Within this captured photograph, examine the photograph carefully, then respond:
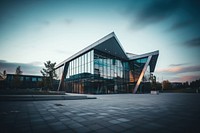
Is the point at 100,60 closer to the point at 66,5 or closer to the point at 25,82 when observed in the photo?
the point at 66,5

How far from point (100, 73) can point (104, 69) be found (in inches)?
83.4

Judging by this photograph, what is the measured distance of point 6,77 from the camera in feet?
208

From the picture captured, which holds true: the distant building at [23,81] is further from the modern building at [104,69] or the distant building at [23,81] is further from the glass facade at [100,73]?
the glass facade at [100,73]

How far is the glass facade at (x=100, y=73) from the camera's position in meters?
29.2

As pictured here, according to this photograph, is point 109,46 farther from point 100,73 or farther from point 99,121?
point 99,121

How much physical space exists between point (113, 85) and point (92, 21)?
21.8 m

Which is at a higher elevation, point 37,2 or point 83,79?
point 37,2

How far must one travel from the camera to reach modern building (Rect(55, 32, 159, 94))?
29000 mm

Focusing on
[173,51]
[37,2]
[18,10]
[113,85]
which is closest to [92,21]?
[37,2]

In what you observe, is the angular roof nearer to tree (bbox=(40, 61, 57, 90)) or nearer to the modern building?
the modern building

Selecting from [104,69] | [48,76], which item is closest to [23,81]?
[48,76]

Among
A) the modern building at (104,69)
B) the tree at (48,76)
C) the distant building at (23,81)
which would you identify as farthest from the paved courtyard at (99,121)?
the distant building at (23,81)

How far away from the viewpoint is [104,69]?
31109mm

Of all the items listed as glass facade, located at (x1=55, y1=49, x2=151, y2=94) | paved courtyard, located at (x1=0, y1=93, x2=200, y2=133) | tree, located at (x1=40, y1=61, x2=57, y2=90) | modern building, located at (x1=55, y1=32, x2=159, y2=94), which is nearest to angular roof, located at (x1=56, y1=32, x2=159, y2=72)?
modern building, located at (x1=55, y1=32, x2=159, y2=94)
